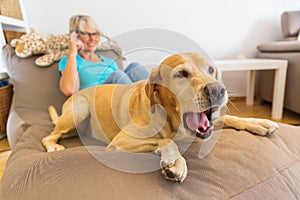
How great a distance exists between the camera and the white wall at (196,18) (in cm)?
225

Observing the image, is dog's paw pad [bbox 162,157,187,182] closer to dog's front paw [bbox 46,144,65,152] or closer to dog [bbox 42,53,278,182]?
dog [bbox 42,53,278,182]

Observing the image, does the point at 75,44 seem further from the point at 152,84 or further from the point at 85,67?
the point at 152,84

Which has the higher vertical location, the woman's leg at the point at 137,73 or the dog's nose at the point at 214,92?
the dog's nose at the point at 214,92

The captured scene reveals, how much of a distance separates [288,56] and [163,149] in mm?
1979

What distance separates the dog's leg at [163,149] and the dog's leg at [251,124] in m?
0.30

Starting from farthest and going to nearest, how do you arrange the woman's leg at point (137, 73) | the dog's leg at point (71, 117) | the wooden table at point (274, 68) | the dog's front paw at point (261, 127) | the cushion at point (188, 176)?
the wooden table at point (274, 68) → the woman's leg at point (137, 73) → the dog's leg at point (71, 117) → the dog's front paw at point (261, 127) → the cushion at point (188, 176)

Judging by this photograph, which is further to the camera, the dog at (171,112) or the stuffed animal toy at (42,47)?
the stuffed animal toy at (42,47)

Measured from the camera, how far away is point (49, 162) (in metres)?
0.71

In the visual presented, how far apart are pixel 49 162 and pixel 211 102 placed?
54 centimetres

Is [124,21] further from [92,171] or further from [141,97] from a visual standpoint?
[92,171]

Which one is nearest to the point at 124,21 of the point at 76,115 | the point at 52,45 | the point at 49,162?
the point at 52,45

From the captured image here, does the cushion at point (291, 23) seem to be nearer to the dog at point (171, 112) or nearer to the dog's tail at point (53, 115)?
the dog at point (171, 112)

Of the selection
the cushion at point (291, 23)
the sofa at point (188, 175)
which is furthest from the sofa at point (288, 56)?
the sofa at point (188, 175)

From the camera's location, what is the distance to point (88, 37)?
1574 mm
